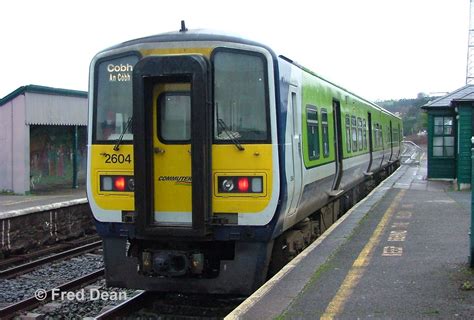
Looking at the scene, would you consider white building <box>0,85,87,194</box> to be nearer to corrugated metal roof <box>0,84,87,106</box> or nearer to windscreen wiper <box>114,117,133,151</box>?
corrugated metal roof <box>0,84,87,106</box>

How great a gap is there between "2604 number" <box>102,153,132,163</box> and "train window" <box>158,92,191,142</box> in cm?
47

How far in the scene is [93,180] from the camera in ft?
22.4

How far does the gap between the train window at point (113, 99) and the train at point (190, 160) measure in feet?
0.04

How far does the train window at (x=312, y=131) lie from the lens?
8.05 metres

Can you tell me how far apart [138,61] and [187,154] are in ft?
3.76

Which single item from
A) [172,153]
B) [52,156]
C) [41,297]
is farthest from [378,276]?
[52,156]

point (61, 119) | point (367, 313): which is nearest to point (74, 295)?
point (367, 313)

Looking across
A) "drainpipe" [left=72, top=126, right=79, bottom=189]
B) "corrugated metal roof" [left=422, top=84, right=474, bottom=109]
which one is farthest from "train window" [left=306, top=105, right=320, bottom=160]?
"drainpipe" [left=72, top=126, right=79, bottom=189]

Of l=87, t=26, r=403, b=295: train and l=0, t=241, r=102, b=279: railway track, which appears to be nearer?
l=87, t=26, r=403, b=295: train

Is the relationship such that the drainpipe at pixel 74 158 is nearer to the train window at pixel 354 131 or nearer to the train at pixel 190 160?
the train window at pixel 354 131

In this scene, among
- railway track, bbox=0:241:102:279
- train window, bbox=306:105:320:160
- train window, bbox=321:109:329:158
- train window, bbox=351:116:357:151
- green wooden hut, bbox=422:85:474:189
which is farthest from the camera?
green wooden hut, bbox=422:85:474:189

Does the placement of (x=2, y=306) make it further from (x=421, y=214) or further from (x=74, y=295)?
(x=421, y=214)

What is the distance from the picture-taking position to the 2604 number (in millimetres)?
6590

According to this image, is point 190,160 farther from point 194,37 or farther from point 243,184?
point 194,37
